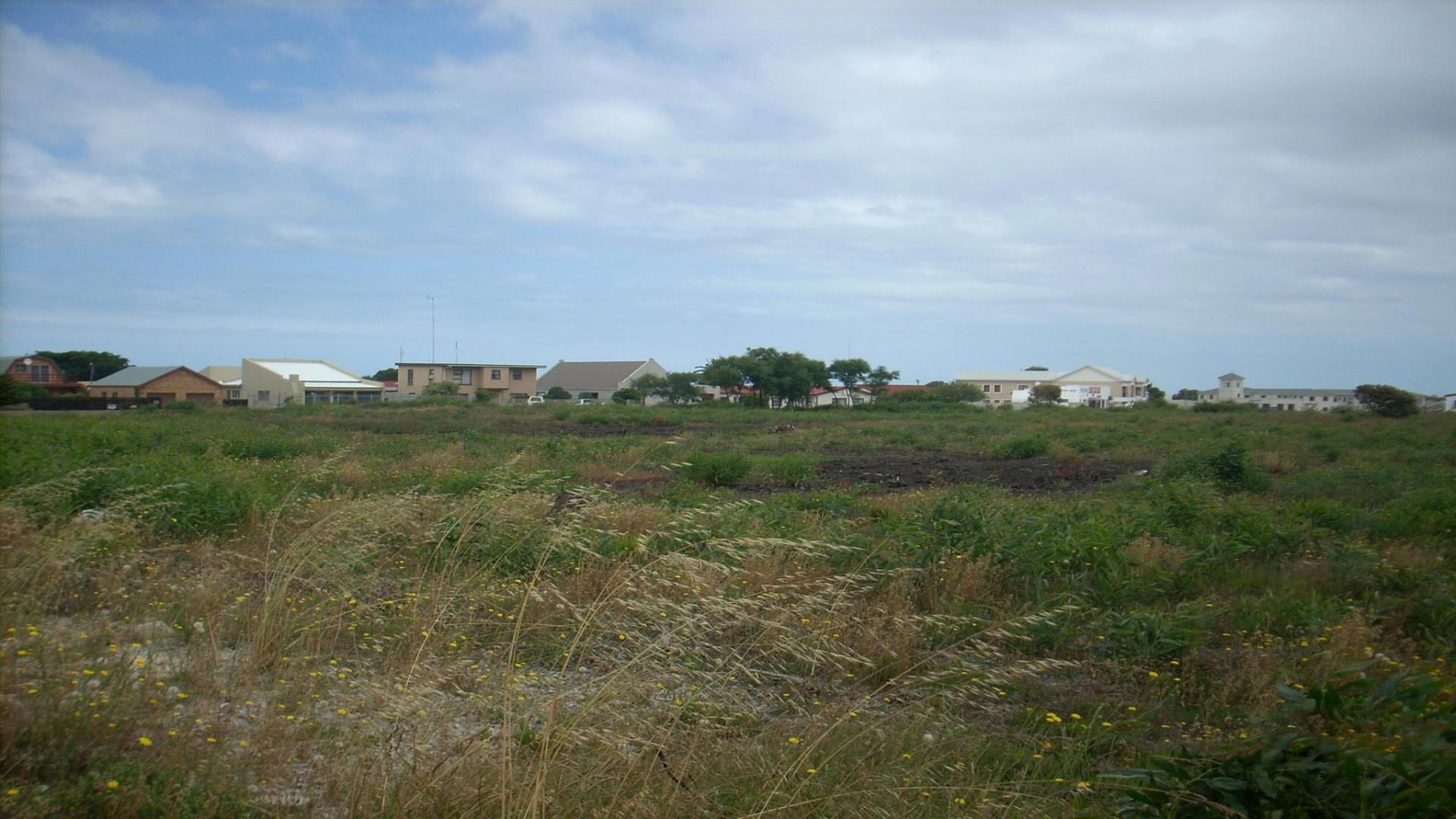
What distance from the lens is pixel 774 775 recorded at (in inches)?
121

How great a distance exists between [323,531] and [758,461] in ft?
45.6

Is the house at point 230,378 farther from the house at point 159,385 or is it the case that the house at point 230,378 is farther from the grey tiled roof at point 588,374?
the grey tiled roof at point 588,374

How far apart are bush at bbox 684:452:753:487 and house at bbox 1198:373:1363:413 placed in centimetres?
3715

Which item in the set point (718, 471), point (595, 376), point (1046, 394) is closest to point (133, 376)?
point (718, 471)

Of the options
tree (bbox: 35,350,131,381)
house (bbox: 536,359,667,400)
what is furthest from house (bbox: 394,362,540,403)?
tree (bbox: 35,350,131,381)

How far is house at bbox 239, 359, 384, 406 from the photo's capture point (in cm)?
5700

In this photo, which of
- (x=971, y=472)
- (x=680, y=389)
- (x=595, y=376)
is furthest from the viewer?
(x=595, y=376)

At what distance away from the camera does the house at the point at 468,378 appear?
255ft

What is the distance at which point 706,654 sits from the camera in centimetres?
384

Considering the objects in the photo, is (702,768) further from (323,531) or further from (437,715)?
(323,531)

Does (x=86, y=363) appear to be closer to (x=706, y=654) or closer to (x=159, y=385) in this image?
(x=159, y=385)

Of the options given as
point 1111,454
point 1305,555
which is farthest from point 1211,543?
point 1111,454

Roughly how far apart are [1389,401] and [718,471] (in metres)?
36.1

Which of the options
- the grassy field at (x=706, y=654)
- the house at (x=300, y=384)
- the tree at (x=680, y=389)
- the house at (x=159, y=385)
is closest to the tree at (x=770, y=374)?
the tree at (x=680, y=389)
